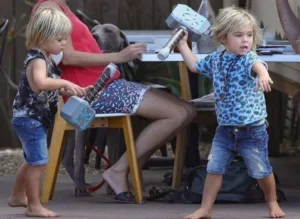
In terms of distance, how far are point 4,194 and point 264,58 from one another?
210 centimetres

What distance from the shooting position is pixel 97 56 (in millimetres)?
6449

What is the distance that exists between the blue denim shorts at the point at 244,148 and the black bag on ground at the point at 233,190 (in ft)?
2.13

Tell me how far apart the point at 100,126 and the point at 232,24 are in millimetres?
1160

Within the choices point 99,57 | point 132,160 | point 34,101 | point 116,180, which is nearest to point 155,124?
point 132,160

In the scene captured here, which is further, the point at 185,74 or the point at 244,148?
the point at 185,74

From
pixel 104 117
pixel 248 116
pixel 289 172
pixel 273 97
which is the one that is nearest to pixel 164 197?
pixel 104 117

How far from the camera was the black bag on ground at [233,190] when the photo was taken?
649 centimetres

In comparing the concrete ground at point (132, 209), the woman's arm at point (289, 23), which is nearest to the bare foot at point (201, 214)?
the concrete ground at point (132, 209)

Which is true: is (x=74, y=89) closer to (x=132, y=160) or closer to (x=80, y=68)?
(x=80, y=68)

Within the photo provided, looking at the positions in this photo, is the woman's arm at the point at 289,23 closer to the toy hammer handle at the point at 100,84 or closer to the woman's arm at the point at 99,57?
the woman's arm at the point at 99,57

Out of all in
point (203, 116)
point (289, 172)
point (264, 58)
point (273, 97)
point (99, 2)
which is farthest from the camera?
point (99, 2)

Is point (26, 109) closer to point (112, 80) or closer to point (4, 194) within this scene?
point (112, 80)

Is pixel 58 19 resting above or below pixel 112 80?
above

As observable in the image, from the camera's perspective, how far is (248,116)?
226 inches
